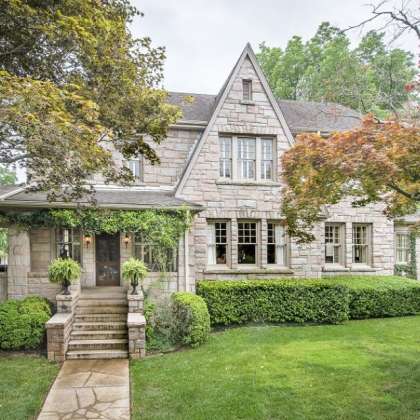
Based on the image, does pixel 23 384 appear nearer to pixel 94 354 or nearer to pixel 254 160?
pixel 94 354

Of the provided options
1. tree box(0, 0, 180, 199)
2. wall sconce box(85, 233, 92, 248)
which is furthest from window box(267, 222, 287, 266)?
wall sconce box(85, 233, 92, 248)

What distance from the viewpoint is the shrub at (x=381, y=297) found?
12.6 metres

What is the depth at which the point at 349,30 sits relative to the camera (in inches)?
227

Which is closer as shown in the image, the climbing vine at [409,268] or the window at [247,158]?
the window at [247,158]

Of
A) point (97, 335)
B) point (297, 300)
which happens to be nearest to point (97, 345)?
point (97, 335)

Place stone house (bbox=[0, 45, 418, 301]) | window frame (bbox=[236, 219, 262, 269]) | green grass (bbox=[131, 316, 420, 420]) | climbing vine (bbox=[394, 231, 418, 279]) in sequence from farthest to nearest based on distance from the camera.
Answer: climbing vine (bbox=[394, 231, 418, 279])
window frame (bbox=[236, 219, 262, 269])
stone house (bbox=[0, 45, 418, 301])
green grass (bbox=[131, 316, 420, 420])

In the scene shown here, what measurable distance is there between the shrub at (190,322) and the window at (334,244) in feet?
23.6

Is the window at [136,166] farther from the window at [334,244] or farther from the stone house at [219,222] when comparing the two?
the window at [334,244]

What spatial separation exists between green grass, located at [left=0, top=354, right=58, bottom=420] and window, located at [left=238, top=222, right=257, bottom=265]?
7.15 metres

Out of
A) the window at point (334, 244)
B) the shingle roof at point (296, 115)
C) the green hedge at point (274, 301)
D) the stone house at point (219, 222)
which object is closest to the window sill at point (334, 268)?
the stone house at point (219, 222)

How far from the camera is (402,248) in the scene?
17516mm

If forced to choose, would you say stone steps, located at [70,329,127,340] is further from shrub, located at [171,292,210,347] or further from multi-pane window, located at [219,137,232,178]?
multi-pane window, located at [219,137,232,178]

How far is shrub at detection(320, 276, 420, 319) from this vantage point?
12.6m

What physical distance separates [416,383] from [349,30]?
633 centimetres
